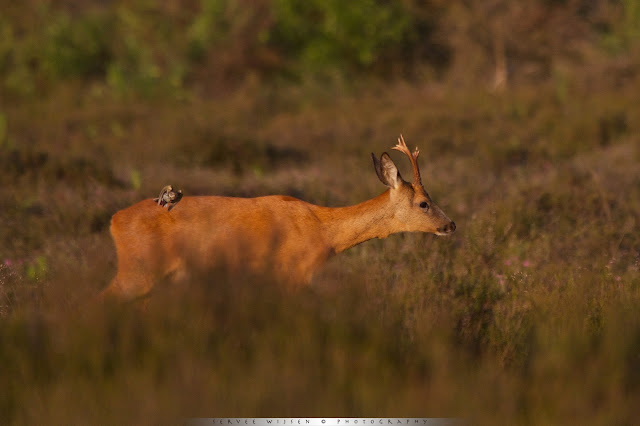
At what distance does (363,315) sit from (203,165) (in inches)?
356

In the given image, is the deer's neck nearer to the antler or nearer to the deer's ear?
the deer's ear

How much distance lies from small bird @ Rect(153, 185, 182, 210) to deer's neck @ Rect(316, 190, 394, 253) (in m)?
1.10

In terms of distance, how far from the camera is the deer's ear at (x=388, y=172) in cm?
669

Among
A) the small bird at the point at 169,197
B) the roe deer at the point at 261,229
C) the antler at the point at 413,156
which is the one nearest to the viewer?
the roe deer at the point at 261,229

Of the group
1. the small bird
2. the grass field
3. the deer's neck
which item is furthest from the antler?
the small bird

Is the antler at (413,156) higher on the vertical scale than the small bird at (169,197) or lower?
higher

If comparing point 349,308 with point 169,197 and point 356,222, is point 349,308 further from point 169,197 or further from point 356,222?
point 169,197

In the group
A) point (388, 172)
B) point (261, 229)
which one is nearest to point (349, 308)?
point (261, 229)

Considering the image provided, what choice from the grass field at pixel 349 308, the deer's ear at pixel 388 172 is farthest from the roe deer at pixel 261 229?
the grass field at pixel 349 308

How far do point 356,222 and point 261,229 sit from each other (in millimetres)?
762

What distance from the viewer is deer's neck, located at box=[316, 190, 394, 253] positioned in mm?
6750

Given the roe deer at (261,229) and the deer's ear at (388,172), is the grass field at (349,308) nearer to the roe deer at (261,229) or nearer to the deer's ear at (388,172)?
the roe deer at (261,229)

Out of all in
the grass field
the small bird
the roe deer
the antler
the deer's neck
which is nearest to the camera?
the grass field

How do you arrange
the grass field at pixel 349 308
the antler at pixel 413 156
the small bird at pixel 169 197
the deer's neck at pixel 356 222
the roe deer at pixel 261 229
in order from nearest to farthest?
the grass field at pixel 349 308 < the roe deer at pixel 261 229 < the small bird at pixel 169 197 < the antler at pixel 413 156 < the deer's neck at pixel 356 222
